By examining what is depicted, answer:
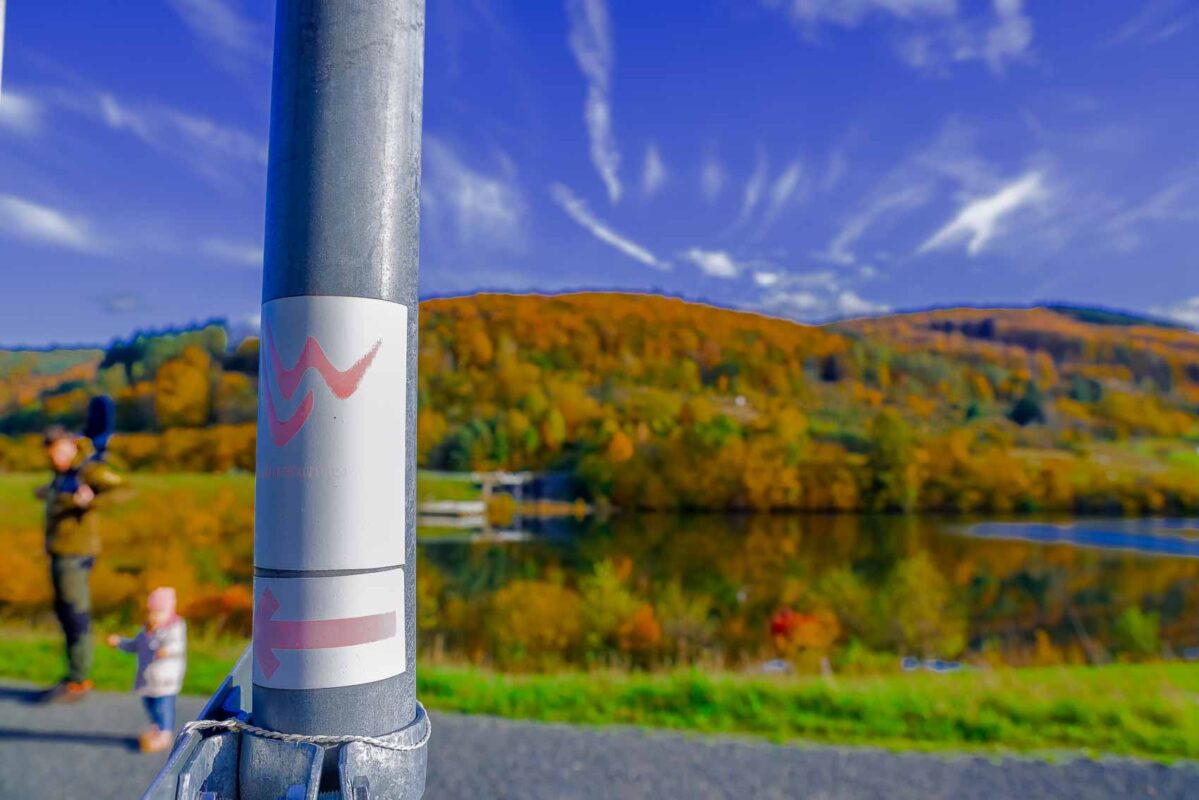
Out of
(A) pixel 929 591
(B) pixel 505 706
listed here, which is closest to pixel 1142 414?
(A) pixel 929 591

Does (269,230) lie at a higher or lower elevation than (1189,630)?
higher

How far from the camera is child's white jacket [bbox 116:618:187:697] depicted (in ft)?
14.4

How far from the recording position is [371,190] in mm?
1796

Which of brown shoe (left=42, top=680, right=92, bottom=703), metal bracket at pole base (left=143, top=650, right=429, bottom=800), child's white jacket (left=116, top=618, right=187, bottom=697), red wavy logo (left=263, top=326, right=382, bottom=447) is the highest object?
red wavy logo (left=263, top=326, right=382, bottom=447)

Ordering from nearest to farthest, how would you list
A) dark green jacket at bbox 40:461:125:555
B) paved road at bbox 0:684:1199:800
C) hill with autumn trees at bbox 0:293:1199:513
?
paved road at bbox 0:684:1199:800 → dark green jacket at bbox 40:461:125:555 → hill with autumn trees at bbox 0:293:1199:513

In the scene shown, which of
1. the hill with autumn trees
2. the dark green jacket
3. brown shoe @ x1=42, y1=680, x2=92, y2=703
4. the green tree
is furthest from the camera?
the hill with autumn trees

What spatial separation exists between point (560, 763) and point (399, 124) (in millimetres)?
3734

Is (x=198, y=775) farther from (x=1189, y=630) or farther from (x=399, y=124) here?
(x=1189, y=630)

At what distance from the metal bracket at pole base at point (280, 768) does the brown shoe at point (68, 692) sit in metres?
4.46

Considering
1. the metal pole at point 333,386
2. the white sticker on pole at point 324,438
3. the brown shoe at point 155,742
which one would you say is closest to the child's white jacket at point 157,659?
the brown shoe at point 155,742

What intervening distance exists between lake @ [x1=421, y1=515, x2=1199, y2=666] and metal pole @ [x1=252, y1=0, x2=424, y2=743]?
228 inches

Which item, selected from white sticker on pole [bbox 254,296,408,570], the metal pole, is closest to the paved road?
the metal pole

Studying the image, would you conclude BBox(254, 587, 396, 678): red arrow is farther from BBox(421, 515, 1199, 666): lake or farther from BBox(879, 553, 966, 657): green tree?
BBox(879, 553, 966, 657): green tree

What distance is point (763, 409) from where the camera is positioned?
1012 centimetres
